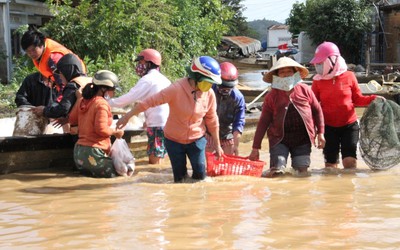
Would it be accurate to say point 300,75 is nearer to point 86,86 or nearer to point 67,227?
point 86,86

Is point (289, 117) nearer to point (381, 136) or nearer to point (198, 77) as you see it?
point (198, 77)

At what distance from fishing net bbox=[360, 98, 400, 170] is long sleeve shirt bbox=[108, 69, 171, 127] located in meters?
2.51

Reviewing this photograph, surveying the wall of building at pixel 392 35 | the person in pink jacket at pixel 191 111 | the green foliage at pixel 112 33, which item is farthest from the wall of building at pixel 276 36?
the person in pink jacket at pixel 191 111

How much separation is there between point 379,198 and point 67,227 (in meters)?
3.04

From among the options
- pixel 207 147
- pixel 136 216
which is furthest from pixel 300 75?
pixel 136 216

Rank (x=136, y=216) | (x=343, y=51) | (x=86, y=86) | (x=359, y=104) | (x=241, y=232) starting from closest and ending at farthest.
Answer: (x=241, y=232) → (x=136, y=216) → (x=86, y=86) → (x=359, y=104) → (x=343, y=51)

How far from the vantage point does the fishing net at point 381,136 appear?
8.61 metres

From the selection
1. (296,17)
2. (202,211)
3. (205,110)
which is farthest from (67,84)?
(296,17)

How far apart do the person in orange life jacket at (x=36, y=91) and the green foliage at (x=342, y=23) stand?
32.4 meters

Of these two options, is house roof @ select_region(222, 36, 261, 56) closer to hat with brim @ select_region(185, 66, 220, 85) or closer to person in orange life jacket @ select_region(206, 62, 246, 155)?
person in orange life jacket @ select_region(206, 62, 246, 155)

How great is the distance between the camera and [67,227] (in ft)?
18.4

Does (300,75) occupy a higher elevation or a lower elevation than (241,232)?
higher

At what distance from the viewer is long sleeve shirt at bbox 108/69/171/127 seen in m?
8.48

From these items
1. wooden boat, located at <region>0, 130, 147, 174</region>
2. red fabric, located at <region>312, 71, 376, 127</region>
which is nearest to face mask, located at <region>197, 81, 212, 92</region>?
red fabric, located at <region>312, 71, 376, 127</region>
